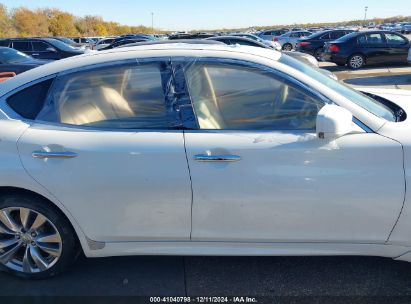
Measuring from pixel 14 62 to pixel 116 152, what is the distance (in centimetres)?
890

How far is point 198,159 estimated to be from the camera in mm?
2371

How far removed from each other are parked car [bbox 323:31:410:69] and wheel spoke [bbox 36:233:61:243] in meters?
14.6

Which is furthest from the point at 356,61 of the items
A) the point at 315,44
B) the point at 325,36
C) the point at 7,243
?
the point at 7,243

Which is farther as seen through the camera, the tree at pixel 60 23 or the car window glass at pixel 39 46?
the tree at pixel 60 23

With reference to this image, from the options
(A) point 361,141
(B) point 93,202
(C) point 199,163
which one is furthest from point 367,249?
(B) point 93,202

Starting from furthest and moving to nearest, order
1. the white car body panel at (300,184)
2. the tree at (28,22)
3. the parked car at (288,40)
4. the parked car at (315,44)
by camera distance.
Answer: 1. the tree at (28,22)
2. the parked car at (288,40)
3. the parked car at (315,44)
4. the white car body panel at (300,184)

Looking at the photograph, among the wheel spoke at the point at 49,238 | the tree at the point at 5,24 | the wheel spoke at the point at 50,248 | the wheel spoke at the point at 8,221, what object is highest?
the tree at the point at 5,24

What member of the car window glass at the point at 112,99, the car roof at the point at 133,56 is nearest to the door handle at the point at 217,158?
the car window glass at the point at 112,99

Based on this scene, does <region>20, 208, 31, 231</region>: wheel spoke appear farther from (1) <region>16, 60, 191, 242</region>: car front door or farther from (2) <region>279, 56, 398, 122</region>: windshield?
(2) <region>279, 56, 398, 122</region>: windshield

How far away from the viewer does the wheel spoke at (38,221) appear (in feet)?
8.72

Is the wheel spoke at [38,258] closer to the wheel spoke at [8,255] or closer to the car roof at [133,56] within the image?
the wheel spoke at [8,255]

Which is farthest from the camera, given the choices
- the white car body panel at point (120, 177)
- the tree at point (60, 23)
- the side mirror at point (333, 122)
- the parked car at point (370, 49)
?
the tree at point (60, 23)

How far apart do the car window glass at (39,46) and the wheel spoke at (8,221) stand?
1406cm

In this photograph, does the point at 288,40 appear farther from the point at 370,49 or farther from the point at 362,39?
the point at 370,49
